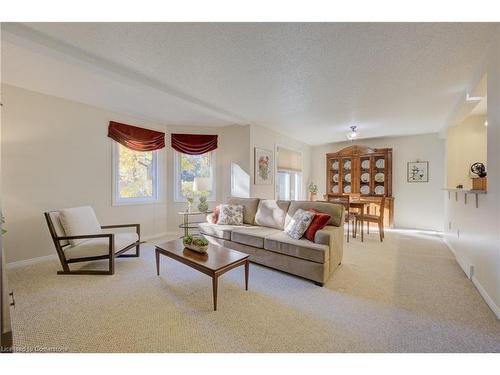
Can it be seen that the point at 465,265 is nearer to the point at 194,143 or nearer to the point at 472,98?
the point at 472,98

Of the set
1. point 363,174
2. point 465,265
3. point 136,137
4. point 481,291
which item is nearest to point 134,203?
point 136,137

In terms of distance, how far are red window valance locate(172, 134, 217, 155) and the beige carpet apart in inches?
102

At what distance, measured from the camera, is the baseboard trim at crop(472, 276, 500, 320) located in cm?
184

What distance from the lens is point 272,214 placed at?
3.50 metres

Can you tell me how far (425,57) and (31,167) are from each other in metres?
4.95

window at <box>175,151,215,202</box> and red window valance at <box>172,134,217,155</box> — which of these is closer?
red window valance at <box>172,134,217,155</box>

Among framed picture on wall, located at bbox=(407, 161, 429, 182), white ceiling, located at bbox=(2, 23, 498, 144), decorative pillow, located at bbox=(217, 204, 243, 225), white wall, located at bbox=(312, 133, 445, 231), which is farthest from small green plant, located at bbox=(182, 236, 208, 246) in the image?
framed picture on wall, located at bbox=(407, 161, 429, 182)

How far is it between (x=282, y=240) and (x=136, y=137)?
11.0 feet

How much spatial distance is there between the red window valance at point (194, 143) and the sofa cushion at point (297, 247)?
273 centimetres

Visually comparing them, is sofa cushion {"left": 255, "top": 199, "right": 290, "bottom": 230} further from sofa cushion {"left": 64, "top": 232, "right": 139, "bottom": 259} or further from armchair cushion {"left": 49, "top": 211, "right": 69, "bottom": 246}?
armchair cushion {"left": 49, "top": 211, "right": 69, "bottom": 246}

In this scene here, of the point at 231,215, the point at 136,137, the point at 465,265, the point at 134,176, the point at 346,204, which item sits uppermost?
the point at 136,137

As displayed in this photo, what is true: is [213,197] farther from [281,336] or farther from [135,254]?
[281,336]

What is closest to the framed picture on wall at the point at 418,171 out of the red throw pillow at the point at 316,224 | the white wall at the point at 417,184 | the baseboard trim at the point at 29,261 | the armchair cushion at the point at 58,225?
the white wall at the point at 417,184

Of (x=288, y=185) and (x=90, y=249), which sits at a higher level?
(x=288, y=185)
